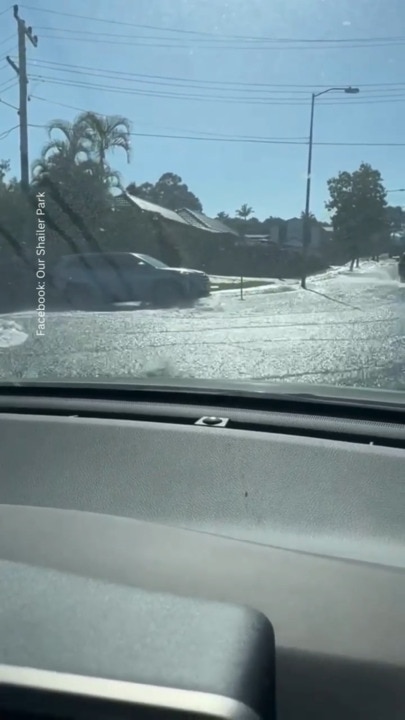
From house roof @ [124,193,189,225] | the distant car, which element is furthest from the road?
house roof @ [124,193,189,225]

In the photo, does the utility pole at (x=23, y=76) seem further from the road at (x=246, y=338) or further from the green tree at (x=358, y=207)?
the green tree at (x=358, y=207)

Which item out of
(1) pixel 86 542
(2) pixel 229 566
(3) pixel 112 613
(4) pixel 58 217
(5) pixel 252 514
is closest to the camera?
(3) pixel 112 613

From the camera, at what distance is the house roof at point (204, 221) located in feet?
29.7

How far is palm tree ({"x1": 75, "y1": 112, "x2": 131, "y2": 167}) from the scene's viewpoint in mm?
8898

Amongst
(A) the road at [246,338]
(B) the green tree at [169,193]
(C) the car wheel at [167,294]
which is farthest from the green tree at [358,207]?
(C) the car wheel at [167,294]

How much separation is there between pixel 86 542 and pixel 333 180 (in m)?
5.30

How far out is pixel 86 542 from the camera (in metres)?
3.81

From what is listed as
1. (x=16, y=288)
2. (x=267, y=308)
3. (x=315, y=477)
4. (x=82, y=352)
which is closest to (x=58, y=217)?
(x=16, y=288)

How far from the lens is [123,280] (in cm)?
1284

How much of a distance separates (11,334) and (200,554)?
5722mm

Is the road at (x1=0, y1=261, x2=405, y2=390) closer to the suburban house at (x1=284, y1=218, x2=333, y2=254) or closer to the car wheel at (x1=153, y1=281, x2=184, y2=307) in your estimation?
the car wheel at (x1=153, y1=281, x2=184, y2=307)

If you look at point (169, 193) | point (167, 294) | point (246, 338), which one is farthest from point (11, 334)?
point (167, 294)

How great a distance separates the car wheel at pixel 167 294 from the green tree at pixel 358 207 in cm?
282

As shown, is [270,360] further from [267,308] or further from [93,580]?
[93,580]
